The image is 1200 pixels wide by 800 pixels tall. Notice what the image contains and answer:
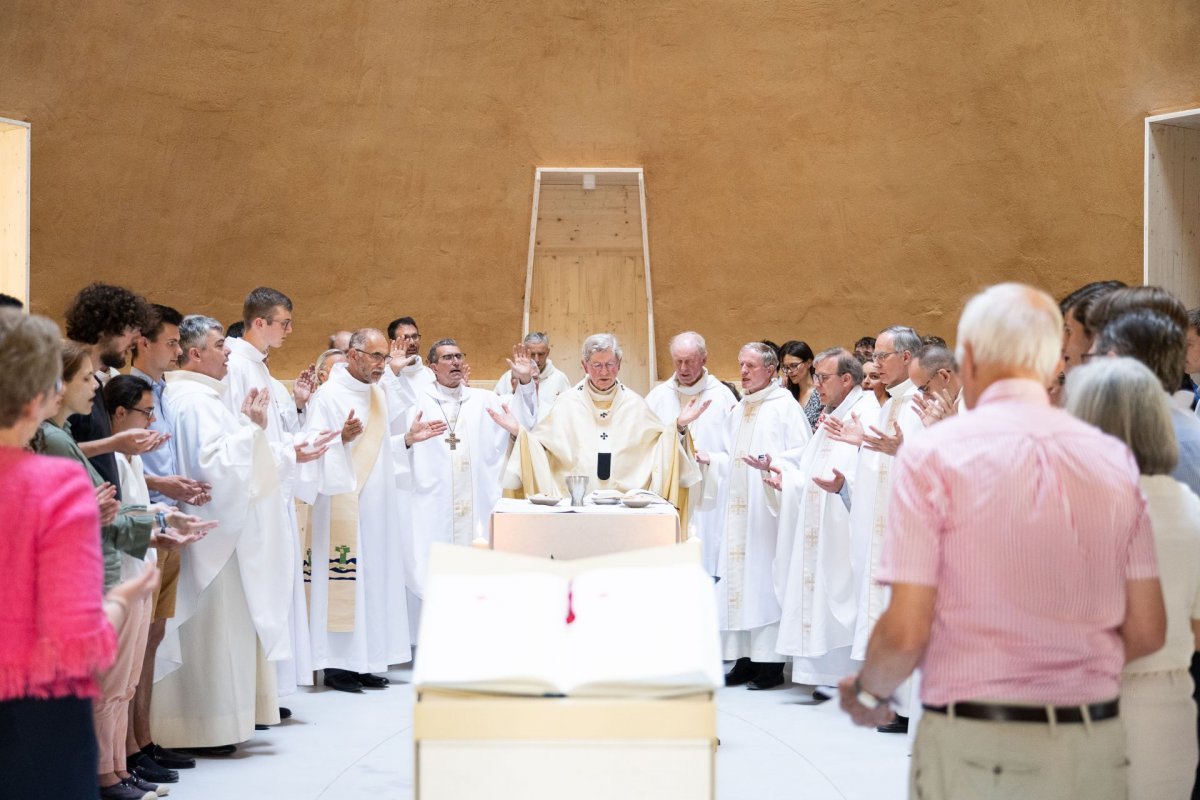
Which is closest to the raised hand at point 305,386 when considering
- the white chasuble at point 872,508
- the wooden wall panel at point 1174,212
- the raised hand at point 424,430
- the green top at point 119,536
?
the raised hand at point 424,430

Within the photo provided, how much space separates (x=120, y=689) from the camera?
4949mm

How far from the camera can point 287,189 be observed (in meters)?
11.5

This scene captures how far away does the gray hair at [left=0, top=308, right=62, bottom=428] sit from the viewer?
261 centimetres

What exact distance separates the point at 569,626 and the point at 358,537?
465 cm

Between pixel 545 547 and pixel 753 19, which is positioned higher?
pixel 753 19

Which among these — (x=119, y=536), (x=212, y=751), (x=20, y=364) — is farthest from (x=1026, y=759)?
(x=212, y=751)

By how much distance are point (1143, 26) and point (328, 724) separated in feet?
28.5

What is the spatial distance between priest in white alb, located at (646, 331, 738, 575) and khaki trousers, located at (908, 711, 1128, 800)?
595cm

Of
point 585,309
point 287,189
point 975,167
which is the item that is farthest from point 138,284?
point 975,167

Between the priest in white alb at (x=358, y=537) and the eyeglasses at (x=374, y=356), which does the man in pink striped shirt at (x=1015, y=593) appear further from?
the eyeglasses at (x=374, y=356)

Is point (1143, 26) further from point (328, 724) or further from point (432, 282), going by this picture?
point (328, 724)

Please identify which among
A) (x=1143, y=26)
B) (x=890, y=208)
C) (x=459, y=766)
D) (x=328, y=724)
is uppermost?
(x=1143, y=26)

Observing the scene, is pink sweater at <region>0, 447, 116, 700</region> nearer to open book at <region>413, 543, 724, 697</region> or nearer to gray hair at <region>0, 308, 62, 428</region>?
gray hair at <region>0, 308, 62, 428</region>

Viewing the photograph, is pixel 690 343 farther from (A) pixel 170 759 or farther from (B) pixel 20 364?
(B) pixel 20 364
